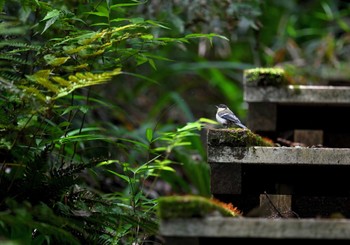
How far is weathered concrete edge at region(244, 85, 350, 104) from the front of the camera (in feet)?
13.3

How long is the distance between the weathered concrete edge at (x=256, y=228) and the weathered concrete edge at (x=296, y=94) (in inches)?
69.1

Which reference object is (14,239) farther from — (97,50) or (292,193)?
(292,193)

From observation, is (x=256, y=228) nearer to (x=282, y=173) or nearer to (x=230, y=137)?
(x=230, y=137)

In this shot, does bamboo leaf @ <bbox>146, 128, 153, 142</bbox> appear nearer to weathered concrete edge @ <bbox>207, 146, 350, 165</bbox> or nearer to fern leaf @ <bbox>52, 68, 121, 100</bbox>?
weathered concrete edge @ <bbox>207, 146, 350, 165</bbox>

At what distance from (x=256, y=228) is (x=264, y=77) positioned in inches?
71.7

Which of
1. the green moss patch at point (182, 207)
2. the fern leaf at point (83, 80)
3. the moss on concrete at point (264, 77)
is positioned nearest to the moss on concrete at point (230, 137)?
the fern leaf at point (83, 80)

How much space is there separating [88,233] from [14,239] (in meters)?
0.42

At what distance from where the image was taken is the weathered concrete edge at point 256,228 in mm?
2330

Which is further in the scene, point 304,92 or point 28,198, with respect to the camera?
point 304,92

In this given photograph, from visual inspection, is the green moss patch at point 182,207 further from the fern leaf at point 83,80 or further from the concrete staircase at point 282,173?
the fern leaf at point 83,80

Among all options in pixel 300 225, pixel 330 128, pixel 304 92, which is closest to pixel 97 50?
pixel 300 225

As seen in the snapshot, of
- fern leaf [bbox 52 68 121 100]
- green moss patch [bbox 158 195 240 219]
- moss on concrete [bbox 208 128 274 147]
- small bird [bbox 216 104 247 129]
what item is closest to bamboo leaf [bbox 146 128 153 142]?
small bird [bbox 216 104 247 129]

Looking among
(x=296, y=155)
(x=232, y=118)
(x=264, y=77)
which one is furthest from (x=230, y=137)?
(x=264, y=77)

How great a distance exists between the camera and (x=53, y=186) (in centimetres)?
285
